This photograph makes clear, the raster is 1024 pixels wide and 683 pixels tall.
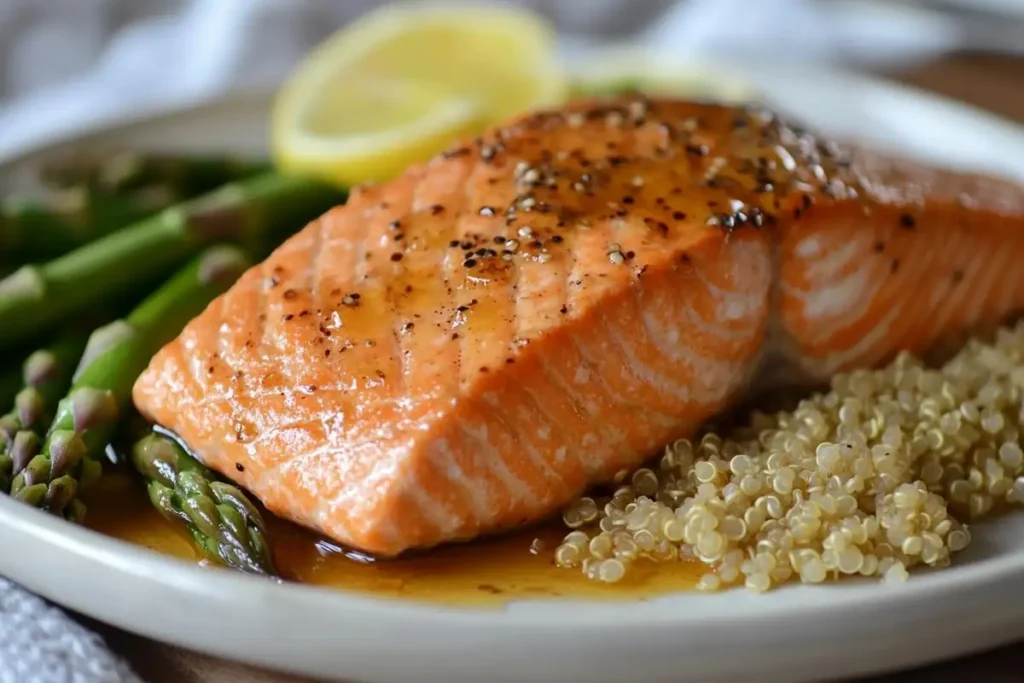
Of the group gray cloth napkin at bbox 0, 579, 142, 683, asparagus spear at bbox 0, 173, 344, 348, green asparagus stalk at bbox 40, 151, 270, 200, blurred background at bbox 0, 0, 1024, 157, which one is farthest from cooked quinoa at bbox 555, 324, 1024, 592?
blurred background at bbox 0, 0, 1024, 157

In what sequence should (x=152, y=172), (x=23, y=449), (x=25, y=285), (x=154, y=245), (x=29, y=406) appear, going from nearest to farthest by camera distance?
(x=23, y=449) < (x=29, y=406) < (x=25, y=285) < (x=154, y=245) < (x=152, y=172)

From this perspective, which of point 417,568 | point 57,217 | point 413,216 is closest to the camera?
point 417,568

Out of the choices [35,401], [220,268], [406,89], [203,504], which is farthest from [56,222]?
[203,504]

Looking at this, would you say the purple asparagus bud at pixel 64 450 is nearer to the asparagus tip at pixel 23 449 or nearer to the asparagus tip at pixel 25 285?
the asparagus tip at pixel 23 449

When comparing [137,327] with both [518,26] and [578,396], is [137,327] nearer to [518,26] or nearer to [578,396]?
[578,396]

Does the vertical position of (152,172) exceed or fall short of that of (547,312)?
it falls short

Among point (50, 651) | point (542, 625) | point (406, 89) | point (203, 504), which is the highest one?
point (406, 89)

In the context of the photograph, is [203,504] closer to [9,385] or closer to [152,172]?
[9,385]

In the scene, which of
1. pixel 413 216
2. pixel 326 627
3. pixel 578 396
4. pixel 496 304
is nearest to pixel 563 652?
pixel 326 627
